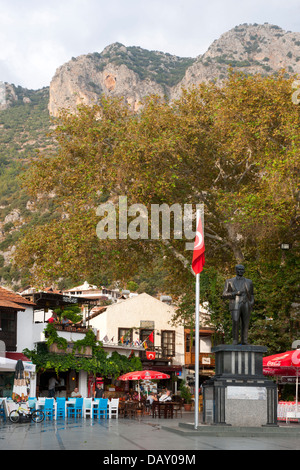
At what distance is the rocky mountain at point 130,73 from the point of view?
137750 mm

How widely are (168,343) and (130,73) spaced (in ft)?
372

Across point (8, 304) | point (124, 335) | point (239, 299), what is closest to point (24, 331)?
point (8, 304)

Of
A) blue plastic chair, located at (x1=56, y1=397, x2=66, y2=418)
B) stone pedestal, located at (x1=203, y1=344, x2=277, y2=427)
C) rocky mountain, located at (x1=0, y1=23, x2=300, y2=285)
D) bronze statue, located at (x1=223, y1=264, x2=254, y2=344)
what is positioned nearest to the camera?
stone pedestal, located at (x1=203, y1=344, x2=277, y2=427)

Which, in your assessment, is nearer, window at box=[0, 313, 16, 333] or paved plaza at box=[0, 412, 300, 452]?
paved plaza at box=[0, 412, 300, 452]

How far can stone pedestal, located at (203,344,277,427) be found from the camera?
1543 centimetres

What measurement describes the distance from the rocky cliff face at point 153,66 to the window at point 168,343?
330 feet

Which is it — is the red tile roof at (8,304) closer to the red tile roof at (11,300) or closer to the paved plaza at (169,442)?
the red tile roof at (11,300)

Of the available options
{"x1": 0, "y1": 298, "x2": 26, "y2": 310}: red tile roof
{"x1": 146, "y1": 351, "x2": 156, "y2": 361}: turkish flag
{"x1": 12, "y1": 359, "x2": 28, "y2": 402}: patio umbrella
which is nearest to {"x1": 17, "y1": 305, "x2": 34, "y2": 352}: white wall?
{"x1": 0, "y1": 298, "x2": 26, "y2": 310}: red tile roof

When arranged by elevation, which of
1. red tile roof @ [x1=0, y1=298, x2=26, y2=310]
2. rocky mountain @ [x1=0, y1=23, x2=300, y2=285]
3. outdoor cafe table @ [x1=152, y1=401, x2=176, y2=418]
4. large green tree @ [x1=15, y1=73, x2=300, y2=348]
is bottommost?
outdoor cafe table @ [x1=152, y1=401, x2=176, y2=418]

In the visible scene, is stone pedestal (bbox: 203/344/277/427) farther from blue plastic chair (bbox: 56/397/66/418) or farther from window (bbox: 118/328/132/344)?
window (bbox: 118/328/132/344)

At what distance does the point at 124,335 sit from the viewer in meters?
48.3

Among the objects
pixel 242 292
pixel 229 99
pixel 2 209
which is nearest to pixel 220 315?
pixel 229 99

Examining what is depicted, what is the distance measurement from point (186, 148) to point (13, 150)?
351 feet

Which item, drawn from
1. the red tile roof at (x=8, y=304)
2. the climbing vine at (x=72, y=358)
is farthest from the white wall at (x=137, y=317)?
the red tile roof at (x=8, y=304)
